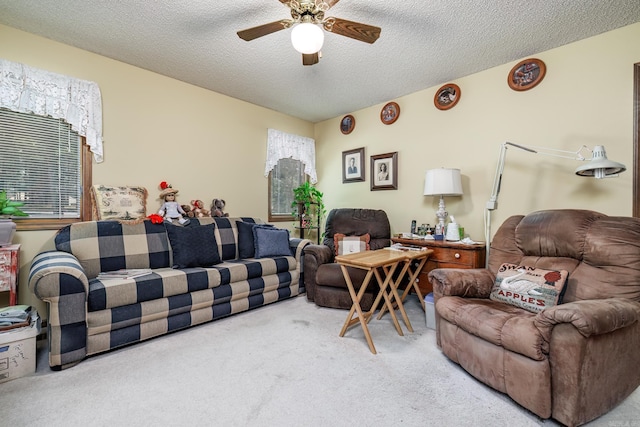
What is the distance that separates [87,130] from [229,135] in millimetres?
1519

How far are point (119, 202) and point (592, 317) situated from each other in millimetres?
3688

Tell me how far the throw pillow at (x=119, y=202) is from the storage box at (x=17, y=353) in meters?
1.18

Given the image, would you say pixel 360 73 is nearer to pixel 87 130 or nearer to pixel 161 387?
pixel 87 130

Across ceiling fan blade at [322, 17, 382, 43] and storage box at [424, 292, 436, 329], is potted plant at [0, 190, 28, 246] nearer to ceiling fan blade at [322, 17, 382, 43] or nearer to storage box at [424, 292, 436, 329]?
ceiling fan blade at [322, 17, 382, 43]

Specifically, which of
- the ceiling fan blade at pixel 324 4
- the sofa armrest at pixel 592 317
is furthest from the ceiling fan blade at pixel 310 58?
the sofa armrest at pixel 592 317

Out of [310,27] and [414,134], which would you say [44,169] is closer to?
[310,27]

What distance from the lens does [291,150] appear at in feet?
14.6

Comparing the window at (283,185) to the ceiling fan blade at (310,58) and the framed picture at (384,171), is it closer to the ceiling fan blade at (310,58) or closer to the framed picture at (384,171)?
the framed picture at (384,171)

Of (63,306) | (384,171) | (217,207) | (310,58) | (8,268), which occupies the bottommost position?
(63,306)

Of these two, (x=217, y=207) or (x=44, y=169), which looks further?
(x=217, y=207)

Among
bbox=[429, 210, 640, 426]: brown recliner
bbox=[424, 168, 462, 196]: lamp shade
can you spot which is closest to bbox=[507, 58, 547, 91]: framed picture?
bbox=[424, 168, 462, 196]: lamp shade

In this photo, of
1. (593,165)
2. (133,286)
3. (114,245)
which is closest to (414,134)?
(593,165)

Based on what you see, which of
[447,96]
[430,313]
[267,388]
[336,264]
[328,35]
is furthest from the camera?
[447,96]

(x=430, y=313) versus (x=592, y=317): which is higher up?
(x=592, y=317)
